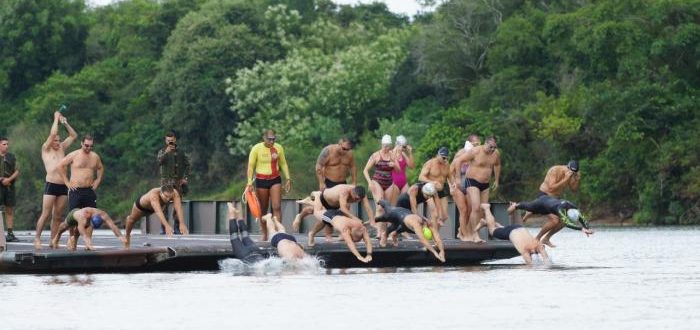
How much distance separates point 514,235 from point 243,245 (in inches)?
180

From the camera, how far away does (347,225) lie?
3166 centimetres

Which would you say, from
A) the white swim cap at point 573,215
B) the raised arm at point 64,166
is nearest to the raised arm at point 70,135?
the raised arm at point 64,166

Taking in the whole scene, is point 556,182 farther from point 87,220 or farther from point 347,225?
point 87,220

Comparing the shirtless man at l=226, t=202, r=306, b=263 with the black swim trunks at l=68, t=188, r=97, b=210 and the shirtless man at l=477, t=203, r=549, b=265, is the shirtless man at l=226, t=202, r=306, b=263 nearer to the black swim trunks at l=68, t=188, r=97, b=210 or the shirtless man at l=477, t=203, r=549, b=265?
the black swim trunks at l=68, t=188, r=97, b=210

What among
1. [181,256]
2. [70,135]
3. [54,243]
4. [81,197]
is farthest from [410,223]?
[54,243]

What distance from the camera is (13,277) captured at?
3250 centimetres

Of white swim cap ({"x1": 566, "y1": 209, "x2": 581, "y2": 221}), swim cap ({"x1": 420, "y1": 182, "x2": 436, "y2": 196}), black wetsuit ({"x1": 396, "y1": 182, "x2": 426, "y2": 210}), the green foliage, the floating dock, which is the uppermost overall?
the green foliage

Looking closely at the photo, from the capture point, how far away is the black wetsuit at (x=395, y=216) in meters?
31.8

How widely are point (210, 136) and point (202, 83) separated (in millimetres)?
3073

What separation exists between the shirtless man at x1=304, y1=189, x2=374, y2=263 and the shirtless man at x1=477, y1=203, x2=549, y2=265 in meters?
2.22

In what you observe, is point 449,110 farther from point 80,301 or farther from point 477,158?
point 80,301

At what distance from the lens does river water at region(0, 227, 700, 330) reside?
23844 mm

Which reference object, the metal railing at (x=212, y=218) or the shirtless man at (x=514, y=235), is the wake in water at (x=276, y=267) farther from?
the metal railing at (x=212, y=218)

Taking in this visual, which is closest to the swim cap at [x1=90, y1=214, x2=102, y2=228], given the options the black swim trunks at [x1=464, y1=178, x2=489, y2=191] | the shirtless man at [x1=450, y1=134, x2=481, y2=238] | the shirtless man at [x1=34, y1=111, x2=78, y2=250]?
the shirtless man at [x1=34, y1=111, x2=78, y2=250]
